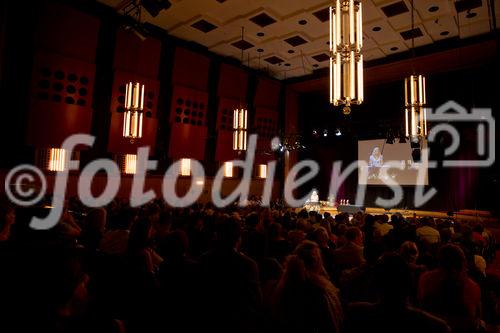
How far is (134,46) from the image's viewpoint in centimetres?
1016

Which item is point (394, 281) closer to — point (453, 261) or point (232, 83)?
point (453, 261)

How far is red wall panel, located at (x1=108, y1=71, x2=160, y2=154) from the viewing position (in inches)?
386

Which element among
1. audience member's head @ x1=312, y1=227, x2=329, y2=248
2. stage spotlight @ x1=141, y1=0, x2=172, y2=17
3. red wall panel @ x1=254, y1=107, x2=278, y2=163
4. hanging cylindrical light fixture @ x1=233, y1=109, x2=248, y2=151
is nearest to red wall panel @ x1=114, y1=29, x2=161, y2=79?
hanging cylindrical light fixture @ x1=233, y1=109, x2=248, y2=151

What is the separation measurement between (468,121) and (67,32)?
13976mm

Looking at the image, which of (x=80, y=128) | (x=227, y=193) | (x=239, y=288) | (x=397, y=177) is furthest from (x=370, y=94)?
(x=239, y=288)

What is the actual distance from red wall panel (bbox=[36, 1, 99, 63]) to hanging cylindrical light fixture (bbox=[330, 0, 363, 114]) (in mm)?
7556

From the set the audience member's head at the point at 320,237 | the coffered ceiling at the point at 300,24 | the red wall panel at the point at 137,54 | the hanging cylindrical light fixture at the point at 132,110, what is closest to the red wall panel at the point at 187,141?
Answer: the red wall panel at the point at 137,54

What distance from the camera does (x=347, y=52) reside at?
4496 millimetres

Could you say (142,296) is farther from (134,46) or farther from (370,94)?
(370,94)

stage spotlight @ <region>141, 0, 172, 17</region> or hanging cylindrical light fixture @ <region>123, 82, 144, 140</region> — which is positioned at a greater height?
stage spotlight @ <region>141, 0, 172, 17</region>

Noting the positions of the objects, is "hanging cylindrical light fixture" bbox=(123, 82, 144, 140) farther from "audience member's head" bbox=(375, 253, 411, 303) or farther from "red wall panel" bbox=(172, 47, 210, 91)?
"audience member's head" bbox=(375, 253, 411, 303)

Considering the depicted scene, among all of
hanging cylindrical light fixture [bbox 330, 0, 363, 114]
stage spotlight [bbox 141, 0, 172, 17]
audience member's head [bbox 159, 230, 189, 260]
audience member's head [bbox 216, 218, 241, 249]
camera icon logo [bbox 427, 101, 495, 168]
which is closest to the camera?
audience member's head [bbox 216, 218, 241, 249]

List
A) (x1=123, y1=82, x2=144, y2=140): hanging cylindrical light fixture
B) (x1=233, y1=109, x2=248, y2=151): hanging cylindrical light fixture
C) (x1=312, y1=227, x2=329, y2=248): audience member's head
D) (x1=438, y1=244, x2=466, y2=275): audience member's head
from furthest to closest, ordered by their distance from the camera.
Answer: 1. (x1=233, y1=109, x2=248, y2=151): hanging cylindrical light fixture
2. (x1=123, y1=82, x2=144, y2=140): hanging cylindrical light fixture
3. (x1=312, y1=227, x2=329, y2=248): audience member's head
4. (x1=438, y1=244, x2=466, y2=275): audience member's head

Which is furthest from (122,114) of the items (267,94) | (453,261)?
(453,261)
